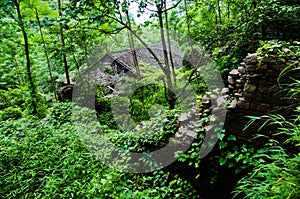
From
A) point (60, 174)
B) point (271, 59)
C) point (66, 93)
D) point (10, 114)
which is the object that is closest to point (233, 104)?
point (271, 59)

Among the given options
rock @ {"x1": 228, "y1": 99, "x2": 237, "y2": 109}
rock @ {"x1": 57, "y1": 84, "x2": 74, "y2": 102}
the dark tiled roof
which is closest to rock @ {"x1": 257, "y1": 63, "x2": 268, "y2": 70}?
rock @ {"x1": 228, "y1": 99, "x2": 237, "y2": 109}

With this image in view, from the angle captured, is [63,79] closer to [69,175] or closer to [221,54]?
[221,54]

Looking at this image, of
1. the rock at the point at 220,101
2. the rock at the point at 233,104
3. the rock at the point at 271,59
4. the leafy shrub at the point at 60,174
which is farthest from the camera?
the rock at the point at 220,101

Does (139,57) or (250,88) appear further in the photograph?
(139,57)

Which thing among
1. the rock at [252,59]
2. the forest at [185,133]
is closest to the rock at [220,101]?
the forest at [185,133]

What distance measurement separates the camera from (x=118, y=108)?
5.47m

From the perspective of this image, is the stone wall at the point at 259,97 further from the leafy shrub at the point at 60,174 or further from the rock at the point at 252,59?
the leafy shrub at the point at 60,174

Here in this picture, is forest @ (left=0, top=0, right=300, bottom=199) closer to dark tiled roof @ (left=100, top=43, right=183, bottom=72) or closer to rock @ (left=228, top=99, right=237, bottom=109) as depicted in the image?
rock @ (left=228, top=99, right=237, bottom=109)

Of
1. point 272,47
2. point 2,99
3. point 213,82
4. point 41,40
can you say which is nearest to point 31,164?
point 272,47

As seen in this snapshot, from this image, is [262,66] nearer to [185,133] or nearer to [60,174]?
[185,133]

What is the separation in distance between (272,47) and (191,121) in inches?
55.7

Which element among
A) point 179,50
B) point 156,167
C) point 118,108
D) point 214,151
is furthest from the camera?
point 179,50

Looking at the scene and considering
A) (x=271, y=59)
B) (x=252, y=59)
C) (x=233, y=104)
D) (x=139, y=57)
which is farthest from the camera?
(x=139, y=57)

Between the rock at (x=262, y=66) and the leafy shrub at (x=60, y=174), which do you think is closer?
the leafy shrub at (x=60, y=174)
